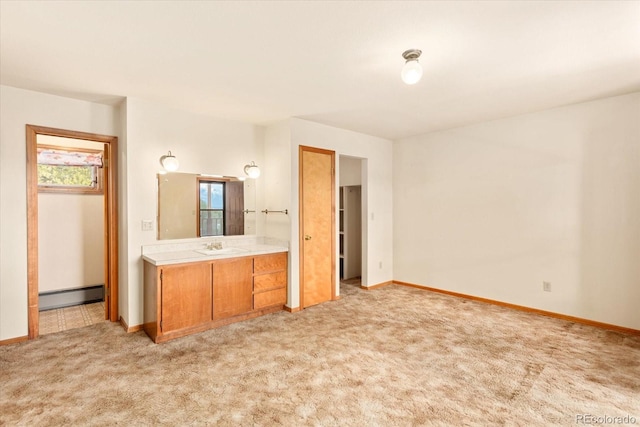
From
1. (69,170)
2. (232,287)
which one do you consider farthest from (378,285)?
(69,170)

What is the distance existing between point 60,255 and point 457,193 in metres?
5.81

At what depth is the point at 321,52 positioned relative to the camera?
2.46m

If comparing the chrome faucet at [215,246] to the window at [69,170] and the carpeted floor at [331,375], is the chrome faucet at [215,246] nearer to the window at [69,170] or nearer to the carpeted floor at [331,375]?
the carpeted floor at [331,375]

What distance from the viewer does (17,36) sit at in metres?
2.20

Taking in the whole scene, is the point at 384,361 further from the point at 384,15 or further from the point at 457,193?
the point at 457,193

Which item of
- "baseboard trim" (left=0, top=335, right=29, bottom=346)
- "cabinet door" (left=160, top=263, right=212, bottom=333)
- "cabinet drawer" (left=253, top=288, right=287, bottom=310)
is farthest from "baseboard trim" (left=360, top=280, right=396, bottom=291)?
"baseboard trim" (left=0, top=335, right=29, bottom=346)

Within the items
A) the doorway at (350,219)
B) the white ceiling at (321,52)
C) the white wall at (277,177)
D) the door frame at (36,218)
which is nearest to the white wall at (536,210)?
the white ceiling at (321,52)

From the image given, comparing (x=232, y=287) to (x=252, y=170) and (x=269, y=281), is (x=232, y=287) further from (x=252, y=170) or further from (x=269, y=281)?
(x=252, y=170)

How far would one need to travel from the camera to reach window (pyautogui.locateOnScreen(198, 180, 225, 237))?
4109 millimetres

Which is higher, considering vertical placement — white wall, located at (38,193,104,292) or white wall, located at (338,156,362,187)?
white wall, located at (338,156,362,187)

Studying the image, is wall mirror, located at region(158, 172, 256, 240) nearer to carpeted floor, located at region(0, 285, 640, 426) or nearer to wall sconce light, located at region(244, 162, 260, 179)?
wall sconce light, located at region(244, 162, 260, 179)

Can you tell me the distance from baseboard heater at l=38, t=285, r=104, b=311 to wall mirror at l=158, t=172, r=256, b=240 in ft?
6.30

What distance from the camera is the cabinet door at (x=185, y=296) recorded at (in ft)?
10.6

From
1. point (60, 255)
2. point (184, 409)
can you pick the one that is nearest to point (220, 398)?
point (184, 409)
